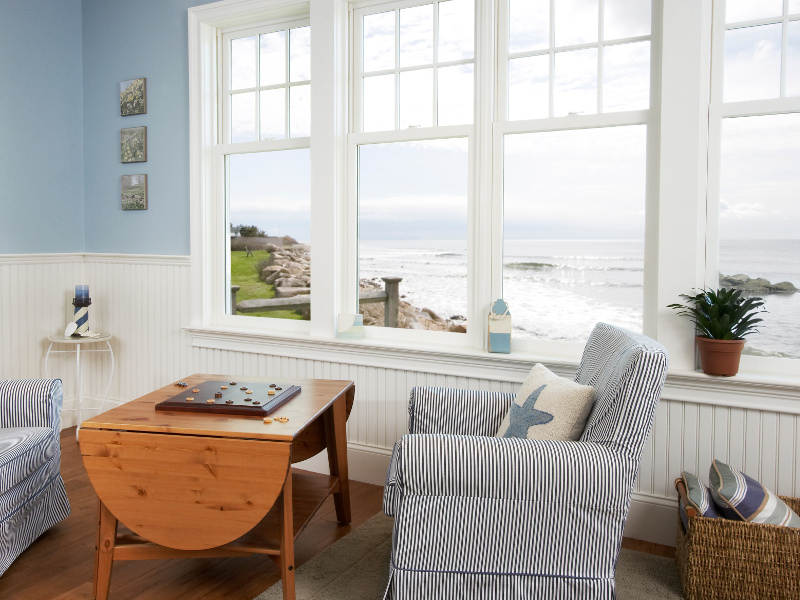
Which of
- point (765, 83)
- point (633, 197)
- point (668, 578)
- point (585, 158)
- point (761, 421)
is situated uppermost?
point (765, 83)

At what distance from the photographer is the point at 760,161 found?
239cm

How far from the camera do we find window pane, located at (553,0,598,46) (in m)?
2.69

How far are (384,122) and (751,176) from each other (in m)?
1.67

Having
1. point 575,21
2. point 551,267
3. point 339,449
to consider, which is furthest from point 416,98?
point 339,449

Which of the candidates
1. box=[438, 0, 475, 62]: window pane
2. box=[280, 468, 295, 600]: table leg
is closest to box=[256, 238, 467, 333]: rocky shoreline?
box=[438, 0, 475, 62]: window pane

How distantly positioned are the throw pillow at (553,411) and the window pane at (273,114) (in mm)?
2128

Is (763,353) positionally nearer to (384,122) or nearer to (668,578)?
(668,578)

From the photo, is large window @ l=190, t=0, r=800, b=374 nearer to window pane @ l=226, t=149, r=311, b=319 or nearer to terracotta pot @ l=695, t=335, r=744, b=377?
window pane @ l=226, t=149, r=311, b=319

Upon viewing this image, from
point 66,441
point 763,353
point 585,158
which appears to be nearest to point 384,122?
point 585,158

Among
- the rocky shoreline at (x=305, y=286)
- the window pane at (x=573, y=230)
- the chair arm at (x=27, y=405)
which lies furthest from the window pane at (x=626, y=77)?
the chair arm at (x=27, y=405)

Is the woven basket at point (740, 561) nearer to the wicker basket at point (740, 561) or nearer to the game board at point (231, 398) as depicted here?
the wicker basket at point (740, 561)

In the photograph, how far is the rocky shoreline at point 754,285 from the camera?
2.37m

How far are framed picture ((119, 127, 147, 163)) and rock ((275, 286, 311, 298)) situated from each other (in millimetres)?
1145

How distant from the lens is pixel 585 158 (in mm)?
2715
